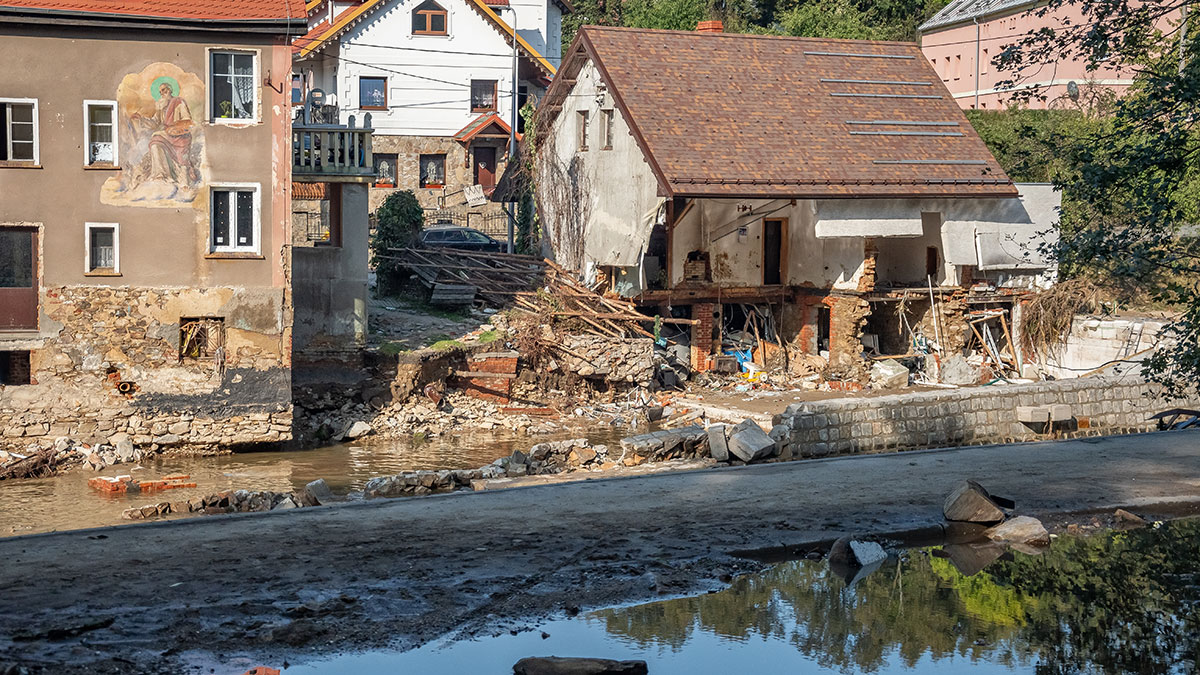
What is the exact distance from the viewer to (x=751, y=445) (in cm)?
1750

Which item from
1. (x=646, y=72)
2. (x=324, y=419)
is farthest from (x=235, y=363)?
(x=646, y=72)

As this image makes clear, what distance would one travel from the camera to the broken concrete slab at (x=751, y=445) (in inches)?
688

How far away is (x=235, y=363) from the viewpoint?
22.5 m

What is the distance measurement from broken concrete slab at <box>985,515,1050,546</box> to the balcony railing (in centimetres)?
1580

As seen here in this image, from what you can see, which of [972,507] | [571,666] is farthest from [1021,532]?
[571,666]

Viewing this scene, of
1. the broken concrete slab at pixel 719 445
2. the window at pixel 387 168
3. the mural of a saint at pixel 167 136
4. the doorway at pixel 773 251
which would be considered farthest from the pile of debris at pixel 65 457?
the window at pixel 387 168

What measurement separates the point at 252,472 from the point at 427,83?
89.4 ft

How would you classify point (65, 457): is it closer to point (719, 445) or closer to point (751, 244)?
point (719, 445)

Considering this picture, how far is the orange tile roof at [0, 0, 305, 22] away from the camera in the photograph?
2128 centimetres

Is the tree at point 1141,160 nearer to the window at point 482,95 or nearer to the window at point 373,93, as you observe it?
the window at point 482,95

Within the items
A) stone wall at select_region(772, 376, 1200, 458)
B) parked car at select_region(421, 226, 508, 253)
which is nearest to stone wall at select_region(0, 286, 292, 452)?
stone wall at select_region(772, 376, 1200, 458)

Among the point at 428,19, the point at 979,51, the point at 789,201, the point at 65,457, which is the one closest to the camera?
the point at 65,457

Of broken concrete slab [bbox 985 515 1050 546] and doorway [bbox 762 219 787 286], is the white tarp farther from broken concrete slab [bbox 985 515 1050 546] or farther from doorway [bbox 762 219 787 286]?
broken concrete slab [bbox 985 515 1050 546]

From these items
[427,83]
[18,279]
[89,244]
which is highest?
[427,83]
